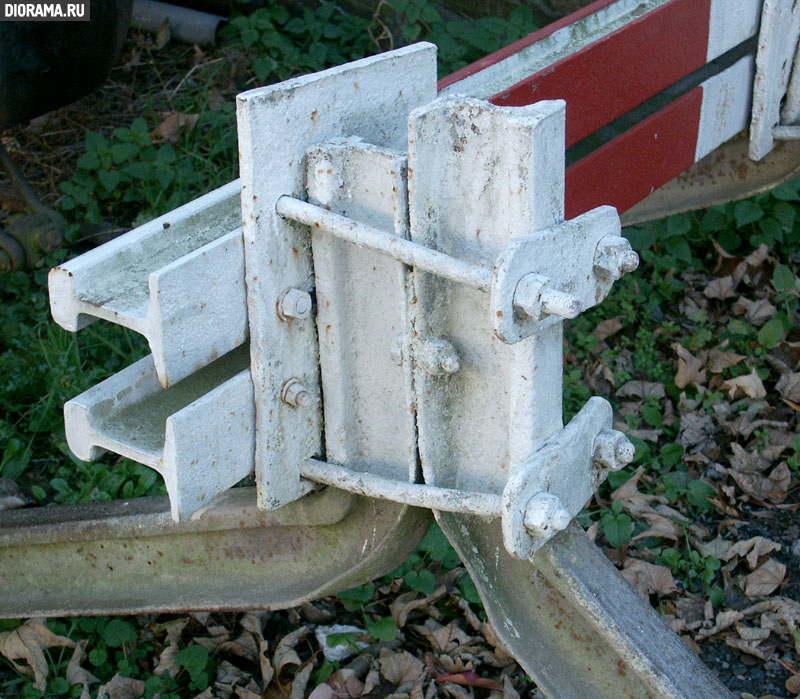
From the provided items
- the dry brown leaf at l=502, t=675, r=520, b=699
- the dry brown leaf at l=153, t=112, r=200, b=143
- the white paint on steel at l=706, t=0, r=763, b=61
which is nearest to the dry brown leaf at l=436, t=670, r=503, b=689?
the dry brown leaf at l=502, t=675, r=520, b=699

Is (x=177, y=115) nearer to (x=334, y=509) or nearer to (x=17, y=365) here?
(x=17, y=365)

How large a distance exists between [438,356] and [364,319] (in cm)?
18

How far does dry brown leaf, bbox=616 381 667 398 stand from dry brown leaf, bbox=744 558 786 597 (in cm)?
79

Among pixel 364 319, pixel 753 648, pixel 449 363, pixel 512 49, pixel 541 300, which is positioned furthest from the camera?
pixel 753 648

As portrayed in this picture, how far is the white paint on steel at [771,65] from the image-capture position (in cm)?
264

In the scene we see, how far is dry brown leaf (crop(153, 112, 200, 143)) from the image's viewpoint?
4.42m

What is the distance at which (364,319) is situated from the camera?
5.76 ft

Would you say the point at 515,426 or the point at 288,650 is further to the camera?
the point at 288,650

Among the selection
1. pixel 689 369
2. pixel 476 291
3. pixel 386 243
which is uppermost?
pixel 386 243

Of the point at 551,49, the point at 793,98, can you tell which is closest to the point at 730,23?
the point at 793,98

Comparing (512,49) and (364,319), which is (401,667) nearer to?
(364,319)

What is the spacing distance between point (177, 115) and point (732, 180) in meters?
2.39

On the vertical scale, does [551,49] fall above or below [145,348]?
above

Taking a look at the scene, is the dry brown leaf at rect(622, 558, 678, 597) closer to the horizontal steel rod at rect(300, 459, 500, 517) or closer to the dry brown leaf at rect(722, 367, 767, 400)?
the dry brown leaf at rect(722, 367, 767, 400)
